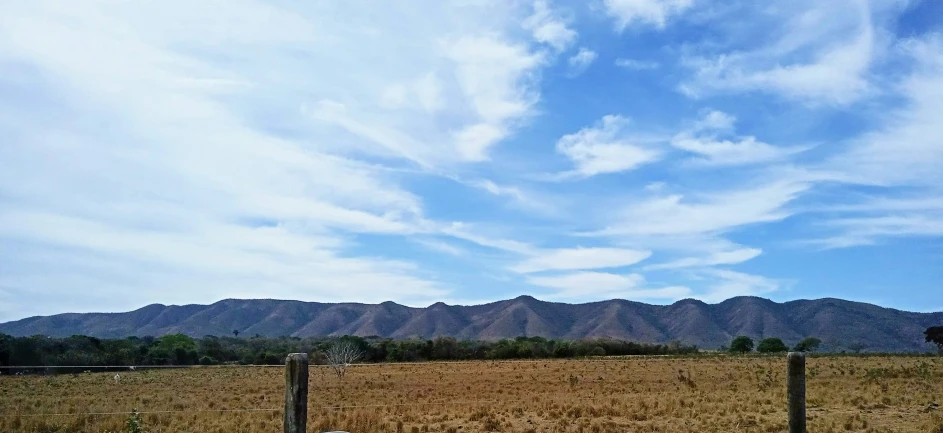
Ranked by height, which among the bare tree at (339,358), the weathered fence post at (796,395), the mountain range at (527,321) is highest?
the weathered fence post at (796,395)

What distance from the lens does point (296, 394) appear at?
653 centimetres

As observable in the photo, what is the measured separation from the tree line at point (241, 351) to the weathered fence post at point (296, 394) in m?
43.2

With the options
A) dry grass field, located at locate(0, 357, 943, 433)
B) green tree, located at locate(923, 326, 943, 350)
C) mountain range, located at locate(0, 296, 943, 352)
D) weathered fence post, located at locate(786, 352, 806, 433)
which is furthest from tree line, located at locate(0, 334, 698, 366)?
mountain range, located at locate(0, 296, 943, 352)

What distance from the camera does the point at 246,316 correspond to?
185m

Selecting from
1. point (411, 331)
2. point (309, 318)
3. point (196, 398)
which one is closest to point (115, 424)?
point (196, 398)

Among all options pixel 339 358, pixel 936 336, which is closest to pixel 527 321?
pixel 936 336

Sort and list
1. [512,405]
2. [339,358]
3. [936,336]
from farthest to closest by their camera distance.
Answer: [936,336] → [339,358] → [512,405]

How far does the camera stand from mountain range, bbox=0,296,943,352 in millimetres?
143750

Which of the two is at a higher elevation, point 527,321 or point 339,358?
point 339,358

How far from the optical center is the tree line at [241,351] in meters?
47.0

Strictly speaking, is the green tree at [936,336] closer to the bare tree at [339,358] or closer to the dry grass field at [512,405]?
the dry grass field at [512,405]

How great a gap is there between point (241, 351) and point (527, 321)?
103 m

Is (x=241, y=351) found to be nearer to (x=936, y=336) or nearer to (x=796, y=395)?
(x=936, y=336)

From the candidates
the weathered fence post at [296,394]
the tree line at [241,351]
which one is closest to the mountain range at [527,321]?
the tree line at [241,351]
